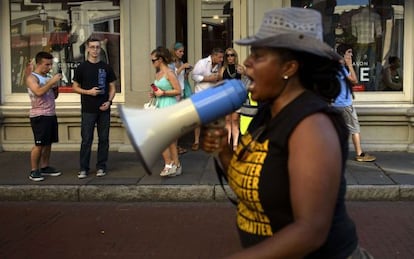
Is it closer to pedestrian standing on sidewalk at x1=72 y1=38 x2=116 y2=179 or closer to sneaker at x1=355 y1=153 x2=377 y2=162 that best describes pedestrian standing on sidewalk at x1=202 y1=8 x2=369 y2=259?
pedestrian standing on sidewalk at x1=72 y1=38 x2=116 y2=179

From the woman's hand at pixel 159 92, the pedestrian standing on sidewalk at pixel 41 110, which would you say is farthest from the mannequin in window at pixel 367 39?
the pedestrian standing on sidewalk at pixel 41 110

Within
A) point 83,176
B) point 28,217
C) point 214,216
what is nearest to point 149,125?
point 214,216

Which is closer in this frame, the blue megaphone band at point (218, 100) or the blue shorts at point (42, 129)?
the blue megaphone band at point (218, 100)

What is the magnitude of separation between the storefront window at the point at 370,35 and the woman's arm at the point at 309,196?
9178 millimetres

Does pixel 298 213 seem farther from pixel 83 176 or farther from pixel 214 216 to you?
pixel 83 176

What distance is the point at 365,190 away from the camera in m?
7.72

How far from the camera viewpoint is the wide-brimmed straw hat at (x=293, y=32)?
1.87m

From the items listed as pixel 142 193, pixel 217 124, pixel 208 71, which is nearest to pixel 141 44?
pixel 208 71

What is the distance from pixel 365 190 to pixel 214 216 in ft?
6.91

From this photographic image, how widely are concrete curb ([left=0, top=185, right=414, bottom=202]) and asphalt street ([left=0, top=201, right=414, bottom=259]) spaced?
4.7 inches

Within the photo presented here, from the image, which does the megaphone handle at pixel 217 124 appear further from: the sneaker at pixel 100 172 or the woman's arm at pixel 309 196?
the sneaker at pixel 100 172

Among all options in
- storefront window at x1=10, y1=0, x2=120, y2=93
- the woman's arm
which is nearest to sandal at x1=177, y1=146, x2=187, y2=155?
storefront window at x1=10, y1=0, x2=120, y2=93

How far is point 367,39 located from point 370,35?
9 cm

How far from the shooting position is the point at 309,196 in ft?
5.78
